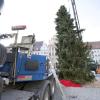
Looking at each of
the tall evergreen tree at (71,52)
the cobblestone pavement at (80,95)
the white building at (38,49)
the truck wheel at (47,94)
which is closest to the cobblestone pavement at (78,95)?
the cobblestone pavement at (80,95)

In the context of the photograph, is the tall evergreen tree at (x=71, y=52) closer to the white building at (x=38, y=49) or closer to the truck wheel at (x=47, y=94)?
the white building at (x=38, y=49)

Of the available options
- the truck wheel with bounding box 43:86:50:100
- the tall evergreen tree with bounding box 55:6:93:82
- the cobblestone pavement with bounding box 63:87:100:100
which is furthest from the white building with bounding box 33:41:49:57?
the tall evergreen tree with bounding box 55:6:93:82

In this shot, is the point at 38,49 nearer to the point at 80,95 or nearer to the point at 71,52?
the point at 80,95

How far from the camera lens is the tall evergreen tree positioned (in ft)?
51.1

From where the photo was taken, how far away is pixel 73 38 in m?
15.9

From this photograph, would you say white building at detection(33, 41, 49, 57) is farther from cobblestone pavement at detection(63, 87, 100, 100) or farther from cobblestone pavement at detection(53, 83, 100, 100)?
cobblestone pavement at detection(63, 87, 100, 100)

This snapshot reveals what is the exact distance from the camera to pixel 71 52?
616 inches

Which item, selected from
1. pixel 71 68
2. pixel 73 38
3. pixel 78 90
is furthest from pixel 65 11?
pixel 78 90

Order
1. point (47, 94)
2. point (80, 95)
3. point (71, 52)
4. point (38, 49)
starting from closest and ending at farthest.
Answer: point (47, 94) < point (38, 49) < point (80, 95) < point (71, 52)

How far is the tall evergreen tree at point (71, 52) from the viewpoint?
15.6 meters

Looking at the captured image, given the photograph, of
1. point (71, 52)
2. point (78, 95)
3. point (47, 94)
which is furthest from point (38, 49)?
point (71, 52)

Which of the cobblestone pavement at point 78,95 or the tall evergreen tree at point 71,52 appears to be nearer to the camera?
the cobblestone pavement at point 78,95

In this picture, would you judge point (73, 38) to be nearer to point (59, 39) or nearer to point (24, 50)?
point (59, 39)

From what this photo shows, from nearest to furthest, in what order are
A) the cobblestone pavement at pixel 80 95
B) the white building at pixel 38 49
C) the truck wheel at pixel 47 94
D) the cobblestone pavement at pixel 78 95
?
1. the truck wheel at pixel 47 94
2. the white building at pixel 38 49
3. the cobblestone pavement at pixel 78 95
4. the cobblestone pavement at pixel 80 95
